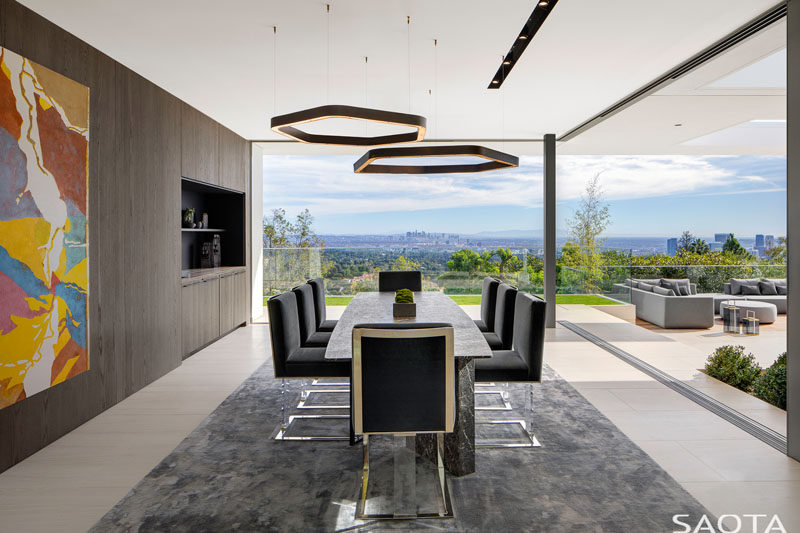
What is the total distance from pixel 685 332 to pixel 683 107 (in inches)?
88.6

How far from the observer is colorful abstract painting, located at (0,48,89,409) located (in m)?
2.69

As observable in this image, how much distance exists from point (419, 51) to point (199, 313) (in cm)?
368

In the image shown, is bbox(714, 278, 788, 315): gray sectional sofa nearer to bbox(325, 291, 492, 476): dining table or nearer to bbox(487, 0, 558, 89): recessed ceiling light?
bbox(325, 291, 492, 476): dining table

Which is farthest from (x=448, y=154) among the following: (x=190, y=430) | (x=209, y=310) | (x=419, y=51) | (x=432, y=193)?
(x=432, y=193)

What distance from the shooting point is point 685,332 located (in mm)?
4848

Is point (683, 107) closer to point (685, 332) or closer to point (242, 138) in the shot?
point (685, 332)

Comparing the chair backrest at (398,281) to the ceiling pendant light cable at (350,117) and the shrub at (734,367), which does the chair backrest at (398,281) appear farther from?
the shrub at (734,367)

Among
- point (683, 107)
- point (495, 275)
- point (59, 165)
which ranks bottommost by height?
point (495, 275)

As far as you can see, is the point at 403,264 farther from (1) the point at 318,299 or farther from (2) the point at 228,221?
(1) the point at 318,299

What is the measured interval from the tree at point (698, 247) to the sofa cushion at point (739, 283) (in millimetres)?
519

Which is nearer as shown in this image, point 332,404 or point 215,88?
point 332,404

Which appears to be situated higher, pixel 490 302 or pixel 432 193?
pixel 432 193

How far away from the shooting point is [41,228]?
2.94 m

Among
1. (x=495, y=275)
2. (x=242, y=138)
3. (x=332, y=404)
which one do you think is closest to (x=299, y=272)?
(x=242, y=138)
